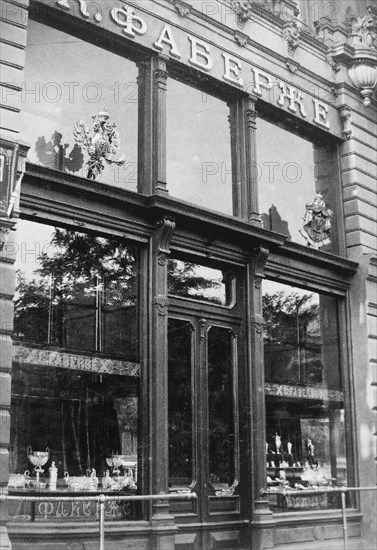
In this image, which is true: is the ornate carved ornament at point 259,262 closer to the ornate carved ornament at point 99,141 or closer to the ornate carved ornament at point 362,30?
the ornate carved ornament at point 99,141

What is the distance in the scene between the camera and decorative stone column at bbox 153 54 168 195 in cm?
1220

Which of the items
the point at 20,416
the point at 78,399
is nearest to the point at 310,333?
the point at 78,399

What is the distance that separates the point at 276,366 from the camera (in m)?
13.6

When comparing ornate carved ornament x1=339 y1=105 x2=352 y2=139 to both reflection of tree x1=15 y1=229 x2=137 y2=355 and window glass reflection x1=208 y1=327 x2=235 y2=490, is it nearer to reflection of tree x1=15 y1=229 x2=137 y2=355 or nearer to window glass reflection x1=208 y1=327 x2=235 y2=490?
window glass reflection x1=208 y1=327 x2=235 y2=490

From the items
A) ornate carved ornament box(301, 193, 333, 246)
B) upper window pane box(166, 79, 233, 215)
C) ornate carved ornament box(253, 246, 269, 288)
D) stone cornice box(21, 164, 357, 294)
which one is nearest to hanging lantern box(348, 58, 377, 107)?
ornate carved ornament box(301, 193, 333, 246)

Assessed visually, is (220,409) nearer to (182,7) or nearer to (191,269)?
(191,269)

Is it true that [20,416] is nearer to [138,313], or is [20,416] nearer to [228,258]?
[138,313]

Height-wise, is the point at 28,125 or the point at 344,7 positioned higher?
the point at 344,7

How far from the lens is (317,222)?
15258 millimetres

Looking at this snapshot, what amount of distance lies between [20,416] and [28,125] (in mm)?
4007

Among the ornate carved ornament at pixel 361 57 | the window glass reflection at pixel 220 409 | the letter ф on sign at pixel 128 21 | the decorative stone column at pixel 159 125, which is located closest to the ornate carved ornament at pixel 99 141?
the decorative stone column at pixel 159 125

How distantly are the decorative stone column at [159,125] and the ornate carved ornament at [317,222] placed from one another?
3800 millimetres

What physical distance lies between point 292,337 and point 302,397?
1060 mm

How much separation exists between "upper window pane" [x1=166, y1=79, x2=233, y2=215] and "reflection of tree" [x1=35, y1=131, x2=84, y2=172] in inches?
67.3
